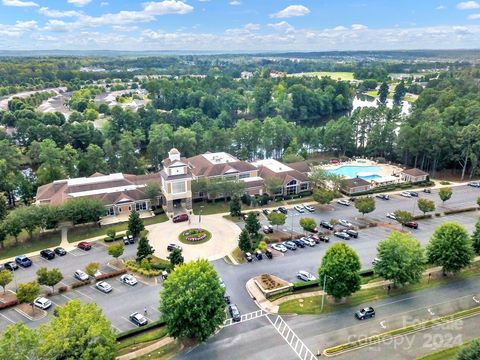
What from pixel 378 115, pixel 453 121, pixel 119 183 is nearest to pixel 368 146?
pixel 378 115

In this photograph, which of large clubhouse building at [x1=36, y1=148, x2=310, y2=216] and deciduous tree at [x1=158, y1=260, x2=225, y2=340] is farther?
large clubhouse building at [x1=36, y1=148, x2=310, y2=216]

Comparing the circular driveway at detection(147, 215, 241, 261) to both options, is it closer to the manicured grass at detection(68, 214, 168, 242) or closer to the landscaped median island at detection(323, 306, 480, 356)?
the manicured grass at detection(68, 214, 168, 242)

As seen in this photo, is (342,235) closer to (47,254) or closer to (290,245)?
(290,245)

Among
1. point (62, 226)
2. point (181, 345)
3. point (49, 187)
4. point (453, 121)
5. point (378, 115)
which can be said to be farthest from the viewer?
point (378, 115)

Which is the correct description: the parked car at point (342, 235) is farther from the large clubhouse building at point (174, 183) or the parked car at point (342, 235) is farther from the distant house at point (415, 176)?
the distant house at point (415, 176)

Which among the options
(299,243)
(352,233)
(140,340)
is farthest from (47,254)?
(352,233)

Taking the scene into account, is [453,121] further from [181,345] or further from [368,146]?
[181,345]

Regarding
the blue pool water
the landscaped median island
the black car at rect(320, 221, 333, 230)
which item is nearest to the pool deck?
the blue pool water
